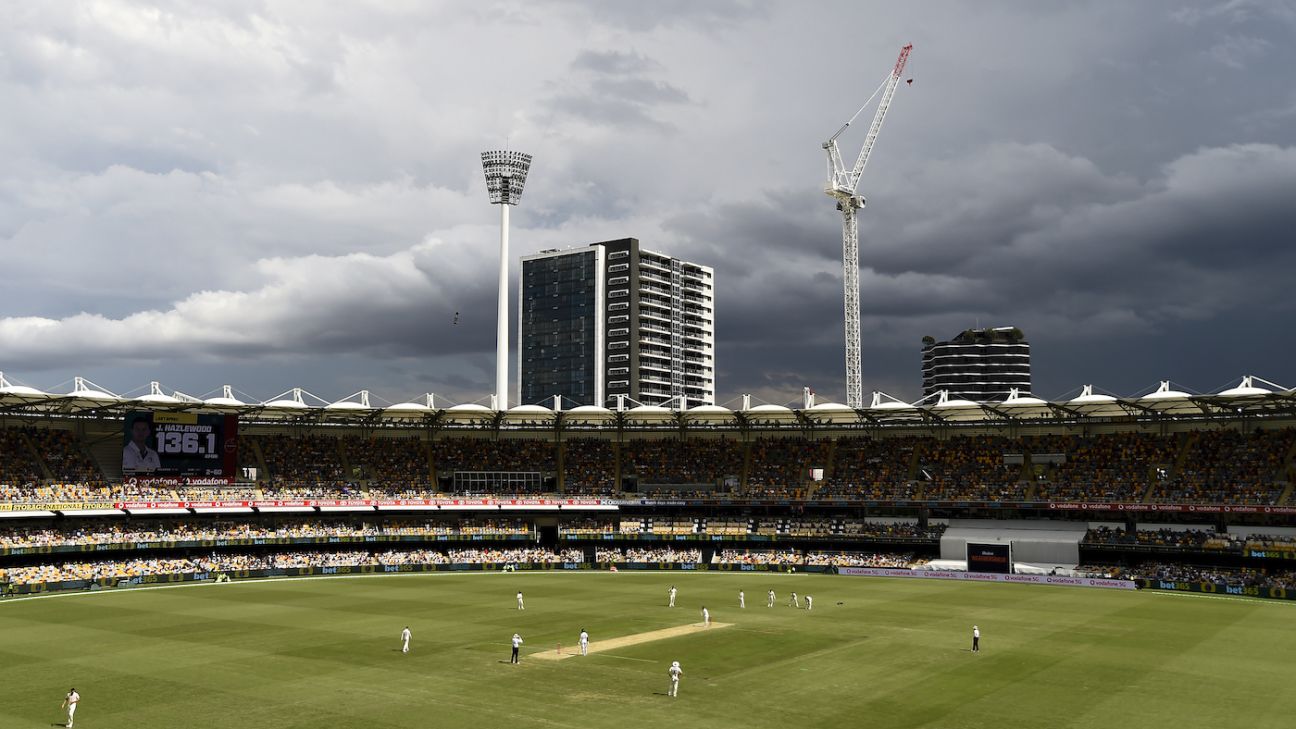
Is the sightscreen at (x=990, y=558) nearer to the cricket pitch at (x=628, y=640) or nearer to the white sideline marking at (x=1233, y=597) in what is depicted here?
the white sideline marking at (x=1233, y=597)

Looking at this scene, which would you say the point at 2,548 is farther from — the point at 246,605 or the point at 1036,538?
the point at 1036,538

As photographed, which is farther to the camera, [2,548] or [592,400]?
[592,400]

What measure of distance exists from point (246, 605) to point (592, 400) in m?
126

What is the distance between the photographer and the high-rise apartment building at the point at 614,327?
180 m

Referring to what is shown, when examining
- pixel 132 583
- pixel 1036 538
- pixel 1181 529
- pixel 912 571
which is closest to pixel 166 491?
pixel 132 583

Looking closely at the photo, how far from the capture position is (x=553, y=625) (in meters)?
49.9

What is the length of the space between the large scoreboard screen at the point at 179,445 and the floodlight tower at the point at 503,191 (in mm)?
32834

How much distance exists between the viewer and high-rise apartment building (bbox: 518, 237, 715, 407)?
180500mm

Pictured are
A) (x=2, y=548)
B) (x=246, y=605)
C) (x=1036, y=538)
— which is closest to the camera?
(x=246, y=605)

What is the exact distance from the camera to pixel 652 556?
8750cm

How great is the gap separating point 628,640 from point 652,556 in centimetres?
4290

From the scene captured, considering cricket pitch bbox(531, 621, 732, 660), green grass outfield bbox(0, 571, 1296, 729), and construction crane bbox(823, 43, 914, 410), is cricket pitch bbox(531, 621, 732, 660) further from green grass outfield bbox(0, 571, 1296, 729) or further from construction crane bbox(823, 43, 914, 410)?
construction crane bbox(823, 43, 914, 410)

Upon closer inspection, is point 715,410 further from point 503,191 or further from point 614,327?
point 614,327

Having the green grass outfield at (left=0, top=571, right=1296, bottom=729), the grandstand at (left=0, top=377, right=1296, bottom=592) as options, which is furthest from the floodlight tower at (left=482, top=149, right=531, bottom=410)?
the green grass outfield at (left=0, top=571, right=1296, bottom=729)
